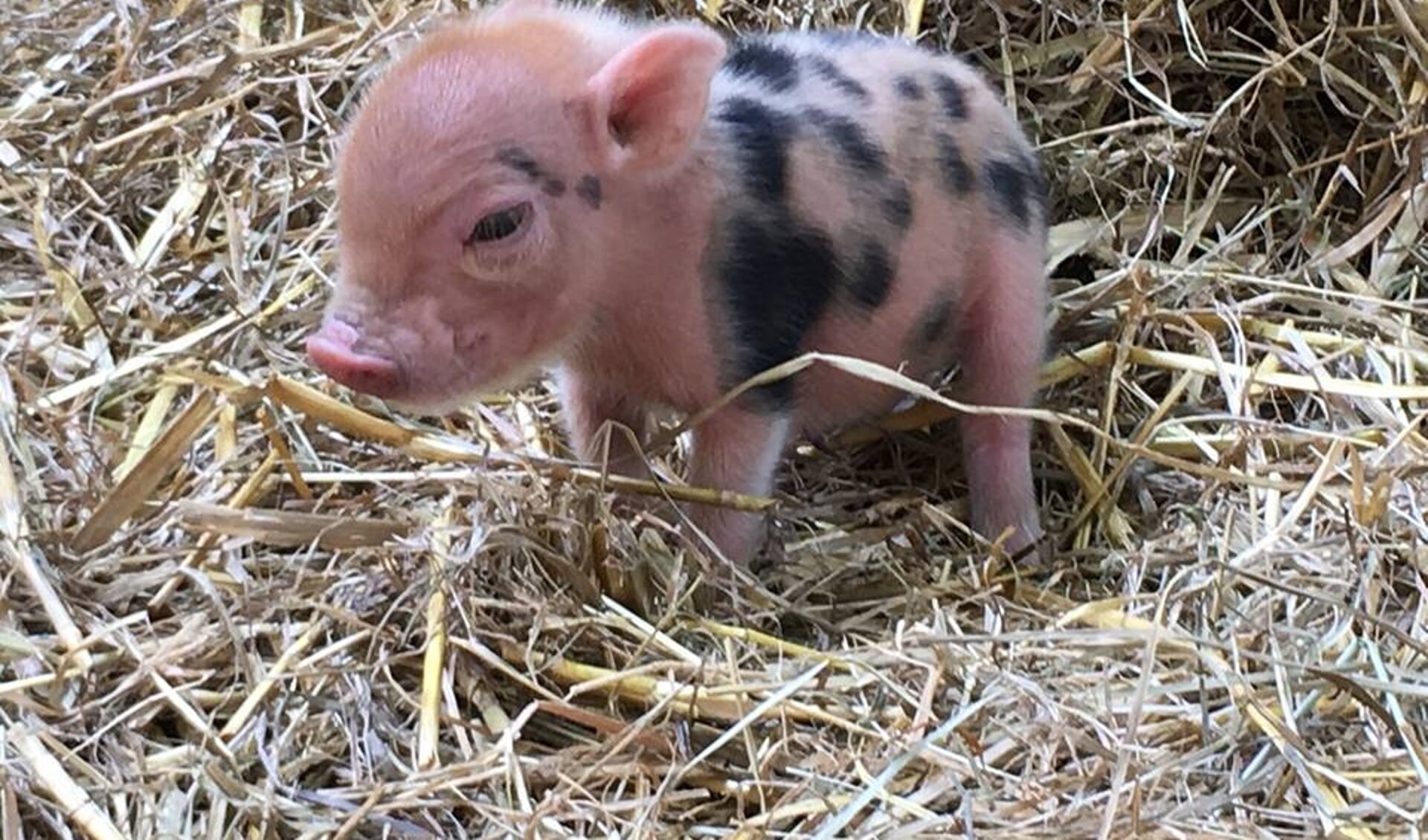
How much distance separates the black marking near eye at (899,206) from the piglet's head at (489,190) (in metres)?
0.44

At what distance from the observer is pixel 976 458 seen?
2760mm

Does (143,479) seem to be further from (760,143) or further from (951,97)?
(951,97)

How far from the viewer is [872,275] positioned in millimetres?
2510

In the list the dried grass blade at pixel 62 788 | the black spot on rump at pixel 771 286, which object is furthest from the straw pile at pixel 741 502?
the black spot on rump at pixel 771 286

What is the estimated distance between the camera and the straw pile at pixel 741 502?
190 cm

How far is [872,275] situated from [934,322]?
221mm

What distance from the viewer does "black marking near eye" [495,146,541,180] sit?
2.06 metres

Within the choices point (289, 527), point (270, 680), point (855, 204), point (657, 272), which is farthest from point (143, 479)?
point (855, 204)

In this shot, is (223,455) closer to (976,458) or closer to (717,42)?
(717,42)

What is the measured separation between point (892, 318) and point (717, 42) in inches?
25.3

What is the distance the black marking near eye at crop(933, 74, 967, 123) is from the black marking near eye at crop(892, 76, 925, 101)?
4 cm

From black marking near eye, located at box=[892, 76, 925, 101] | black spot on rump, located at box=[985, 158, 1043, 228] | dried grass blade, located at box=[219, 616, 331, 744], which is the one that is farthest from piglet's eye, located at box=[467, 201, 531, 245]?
black spot on rump, located at box=[985, 158, 1043, 228]

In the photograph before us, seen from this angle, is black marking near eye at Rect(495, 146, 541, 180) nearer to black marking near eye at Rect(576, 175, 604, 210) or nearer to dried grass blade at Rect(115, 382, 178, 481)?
black marking near eye at Rect(576, 175, 604, 210)

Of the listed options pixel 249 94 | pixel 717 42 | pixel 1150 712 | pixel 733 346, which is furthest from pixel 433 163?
pixel 249 94
